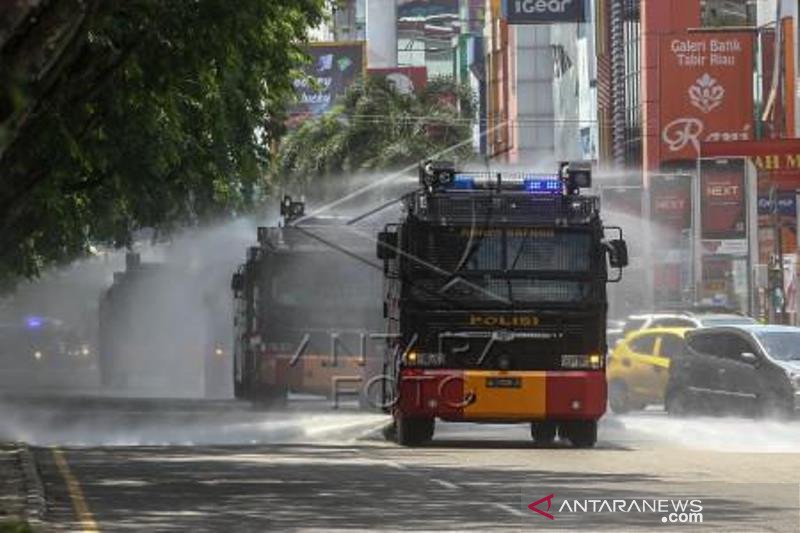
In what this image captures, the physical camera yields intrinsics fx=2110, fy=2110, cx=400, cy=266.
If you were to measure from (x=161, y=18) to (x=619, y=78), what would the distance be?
67461 mm

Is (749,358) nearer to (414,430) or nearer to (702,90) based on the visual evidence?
(414,430)

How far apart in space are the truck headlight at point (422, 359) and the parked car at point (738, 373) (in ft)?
25.5

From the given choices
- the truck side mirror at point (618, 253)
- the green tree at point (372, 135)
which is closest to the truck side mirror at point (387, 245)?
the truck side mirror at point (618, 253)

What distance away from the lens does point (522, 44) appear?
106 m

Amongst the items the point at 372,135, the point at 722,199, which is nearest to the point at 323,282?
the point at 372,135

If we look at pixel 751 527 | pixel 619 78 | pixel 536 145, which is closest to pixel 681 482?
pixel 751 527

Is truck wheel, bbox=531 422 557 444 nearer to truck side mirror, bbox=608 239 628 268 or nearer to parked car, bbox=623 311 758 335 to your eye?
truck side mirror, bbox=608 239 628 268

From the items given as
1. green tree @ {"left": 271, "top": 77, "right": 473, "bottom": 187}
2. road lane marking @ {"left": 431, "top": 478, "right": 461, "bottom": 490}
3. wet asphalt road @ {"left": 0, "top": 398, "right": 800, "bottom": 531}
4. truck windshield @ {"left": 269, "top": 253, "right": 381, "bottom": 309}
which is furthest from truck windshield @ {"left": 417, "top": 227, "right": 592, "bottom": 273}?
green tree @ {"left": 271, "top": 77, "right": 473, "bottom": 187}

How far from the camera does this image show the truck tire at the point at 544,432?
92.8 ft

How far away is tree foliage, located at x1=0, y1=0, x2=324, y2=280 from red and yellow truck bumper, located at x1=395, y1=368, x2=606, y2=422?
151 inches

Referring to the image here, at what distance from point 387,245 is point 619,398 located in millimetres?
14931

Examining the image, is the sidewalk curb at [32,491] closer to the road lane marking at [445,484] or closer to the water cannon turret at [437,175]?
the road lane marking at [445,484]

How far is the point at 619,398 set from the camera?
40.5 meters

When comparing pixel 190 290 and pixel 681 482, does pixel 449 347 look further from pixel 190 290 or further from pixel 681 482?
pixel 190 290
